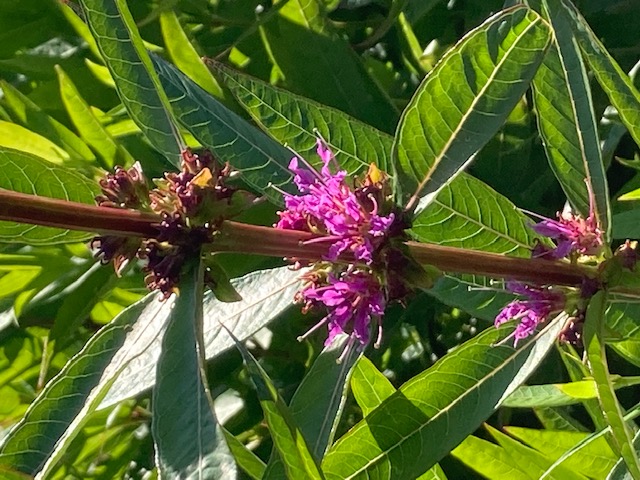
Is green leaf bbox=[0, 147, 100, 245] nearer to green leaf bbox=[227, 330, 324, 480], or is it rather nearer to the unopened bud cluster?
the unopened bud cluster

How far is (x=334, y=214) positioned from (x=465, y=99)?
0.14m

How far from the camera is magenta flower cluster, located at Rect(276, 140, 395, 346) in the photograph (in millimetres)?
678

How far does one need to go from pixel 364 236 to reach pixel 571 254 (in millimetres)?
188

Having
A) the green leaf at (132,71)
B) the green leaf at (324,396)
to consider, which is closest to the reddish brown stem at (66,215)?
the green leaf at (132,71)

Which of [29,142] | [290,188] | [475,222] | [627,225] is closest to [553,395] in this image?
[627,225]

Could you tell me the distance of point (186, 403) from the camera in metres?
0.64

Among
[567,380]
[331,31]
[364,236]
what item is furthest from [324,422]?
[567,380]

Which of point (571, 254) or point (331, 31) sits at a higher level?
point (331, 31)

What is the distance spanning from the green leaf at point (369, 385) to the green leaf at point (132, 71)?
1.10ft

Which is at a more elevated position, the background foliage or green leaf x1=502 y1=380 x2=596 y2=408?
the background foliage

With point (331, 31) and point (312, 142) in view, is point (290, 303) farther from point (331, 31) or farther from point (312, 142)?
point (331, 31)

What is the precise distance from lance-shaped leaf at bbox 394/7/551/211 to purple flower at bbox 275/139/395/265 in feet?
0.13

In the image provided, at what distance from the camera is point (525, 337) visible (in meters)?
0.79

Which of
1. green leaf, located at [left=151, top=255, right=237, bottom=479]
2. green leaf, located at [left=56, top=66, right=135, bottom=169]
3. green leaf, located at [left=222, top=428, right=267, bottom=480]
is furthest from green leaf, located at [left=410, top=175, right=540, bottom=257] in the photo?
green leaf, located at [left=56, top=66, right=135, bottom=169]
